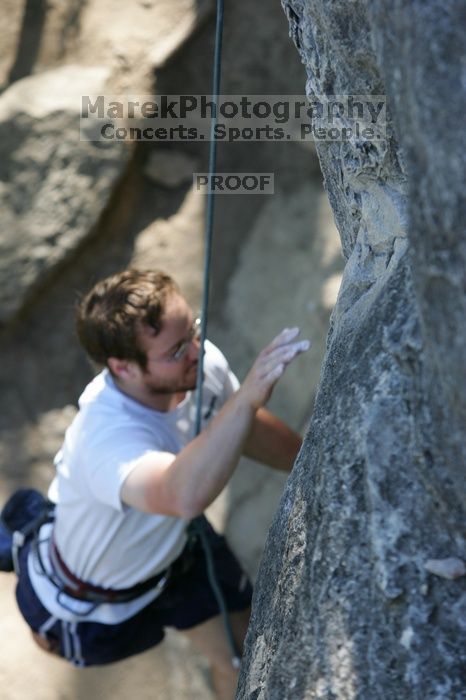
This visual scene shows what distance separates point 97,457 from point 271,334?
4.23 ft

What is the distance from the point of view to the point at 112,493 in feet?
5.00

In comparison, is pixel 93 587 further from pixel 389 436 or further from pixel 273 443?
pixel 389 436

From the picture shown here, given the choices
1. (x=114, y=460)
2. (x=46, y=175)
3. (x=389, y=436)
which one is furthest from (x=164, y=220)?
(x=389, y=436)

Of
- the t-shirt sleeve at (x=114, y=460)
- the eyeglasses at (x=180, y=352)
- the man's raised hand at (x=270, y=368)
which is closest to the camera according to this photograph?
the man's raised hand at (x=270, y=368)

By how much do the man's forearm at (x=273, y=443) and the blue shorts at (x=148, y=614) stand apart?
0.24 m

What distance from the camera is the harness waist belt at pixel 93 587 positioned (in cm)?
174

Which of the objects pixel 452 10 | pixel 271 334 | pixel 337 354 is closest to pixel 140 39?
pixel 271 334

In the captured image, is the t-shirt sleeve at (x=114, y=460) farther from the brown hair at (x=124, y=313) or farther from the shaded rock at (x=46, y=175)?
the shaded rock at (x=46, y=175)

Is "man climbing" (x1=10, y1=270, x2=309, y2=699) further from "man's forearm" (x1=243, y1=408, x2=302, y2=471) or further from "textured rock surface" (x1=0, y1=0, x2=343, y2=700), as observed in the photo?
"textured rock surface" (x1=0, y1=0, x2=343, y2=700)

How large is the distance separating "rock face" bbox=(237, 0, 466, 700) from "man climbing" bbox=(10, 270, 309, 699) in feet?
1.01

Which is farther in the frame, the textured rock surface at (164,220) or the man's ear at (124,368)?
the textured rock surface at (164,220)

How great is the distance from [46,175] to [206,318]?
1.41m

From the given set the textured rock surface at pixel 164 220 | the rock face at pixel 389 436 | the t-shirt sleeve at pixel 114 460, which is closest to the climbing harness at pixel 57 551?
the t-shirt sleeve at pixel 114 460

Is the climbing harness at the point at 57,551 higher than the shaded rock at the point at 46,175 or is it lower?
lower
